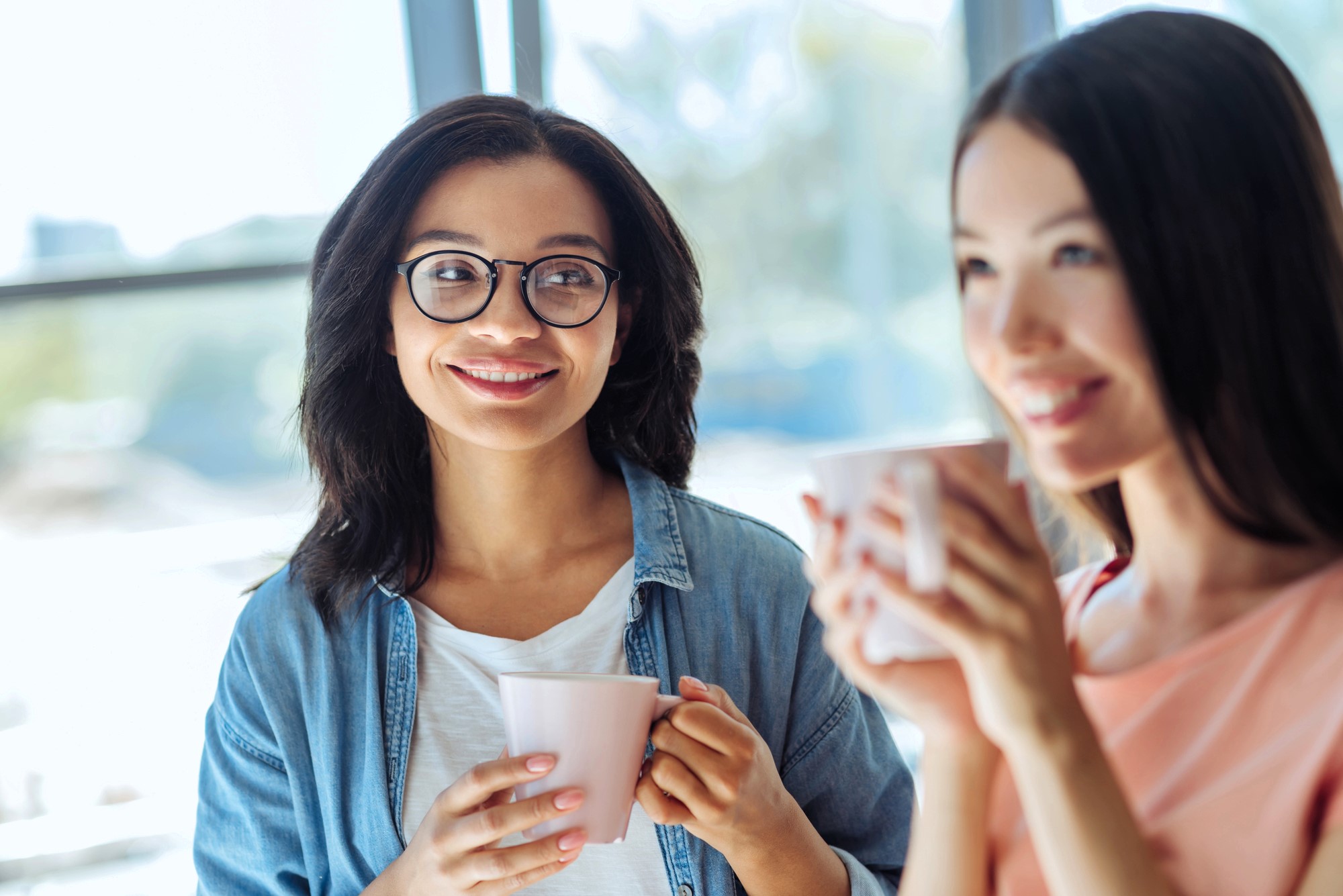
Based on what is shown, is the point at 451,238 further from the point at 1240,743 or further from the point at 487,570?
the point at 1240,743

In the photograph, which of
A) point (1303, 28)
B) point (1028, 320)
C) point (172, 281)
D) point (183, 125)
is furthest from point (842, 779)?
point (1303, 28)

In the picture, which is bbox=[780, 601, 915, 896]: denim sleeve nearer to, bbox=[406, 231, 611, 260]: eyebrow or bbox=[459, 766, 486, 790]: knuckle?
bbox=[459, 766, 486, 790]: knuckle

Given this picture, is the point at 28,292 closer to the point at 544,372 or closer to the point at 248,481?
the point at 248,481

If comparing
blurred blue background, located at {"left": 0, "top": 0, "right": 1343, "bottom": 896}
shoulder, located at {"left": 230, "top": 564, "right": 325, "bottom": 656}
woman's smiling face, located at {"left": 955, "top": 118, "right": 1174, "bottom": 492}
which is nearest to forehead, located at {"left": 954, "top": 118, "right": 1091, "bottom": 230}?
woman's smiling face, located at {"left": 955, "top": 118, "right": 1174, "bottom": 492}

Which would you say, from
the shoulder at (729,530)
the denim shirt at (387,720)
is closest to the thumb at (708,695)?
the denim shirt at (387,720)

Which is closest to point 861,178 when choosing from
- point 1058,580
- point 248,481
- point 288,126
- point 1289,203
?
point 288,126

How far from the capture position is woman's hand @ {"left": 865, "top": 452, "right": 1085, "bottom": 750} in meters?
0.56

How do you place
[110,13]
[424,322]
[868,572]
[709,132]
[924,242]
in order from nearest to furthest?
[868,572]
[424,322]
[110,13]
[709,132]
[924,242]

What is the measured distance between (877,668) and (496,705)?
758 mm

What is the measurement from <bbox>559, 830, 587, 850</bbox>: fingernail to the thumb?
6.3 inches

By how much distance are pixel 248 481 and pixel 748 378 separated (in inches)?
52.9

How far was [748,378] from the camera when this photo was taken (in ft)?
9.86

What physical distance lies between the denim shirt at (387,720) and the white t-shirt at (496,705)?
21 mm

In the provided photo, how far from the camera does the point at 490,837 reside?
0.96m
